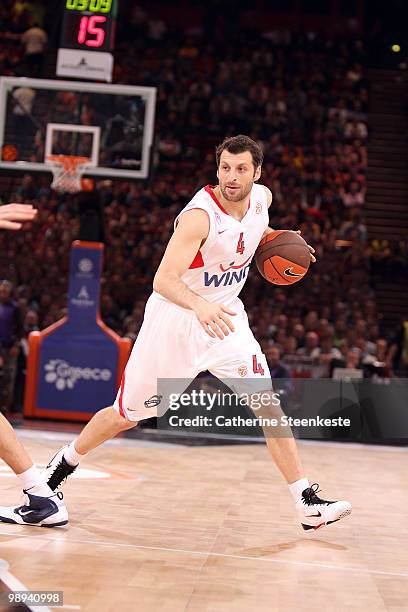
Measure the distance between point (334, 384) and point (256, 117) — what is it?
9.41 metres

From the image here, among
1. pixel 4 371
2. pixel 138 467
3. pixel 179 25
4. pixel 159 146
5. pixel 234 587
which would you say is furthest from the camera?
pixel 179 25

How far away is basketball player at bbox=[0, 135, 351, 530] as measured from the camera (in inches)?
170

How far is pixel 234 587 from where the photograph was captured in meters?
3.30

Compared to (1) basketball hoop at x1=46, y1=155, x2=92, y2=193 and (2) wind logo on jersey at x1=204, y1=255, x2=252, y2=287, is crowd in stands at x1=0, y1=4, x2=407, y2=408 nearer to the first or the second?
(1) basketball hoop at x1=46, y1=155, x2=92, y2=193

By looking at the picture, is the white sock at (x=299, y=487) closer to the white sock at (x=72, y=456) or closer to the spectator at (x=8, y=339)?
the white sock at (x=72, y=456)

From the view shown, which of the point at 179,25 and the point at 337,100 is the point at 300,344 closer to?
the point at 337,100

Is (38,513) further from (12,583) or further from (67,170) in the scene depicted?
(67,170)

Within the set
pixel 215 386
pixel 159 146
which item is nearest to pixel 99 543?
pixel 215 386

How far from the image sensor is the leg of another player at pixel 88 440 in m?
4.43

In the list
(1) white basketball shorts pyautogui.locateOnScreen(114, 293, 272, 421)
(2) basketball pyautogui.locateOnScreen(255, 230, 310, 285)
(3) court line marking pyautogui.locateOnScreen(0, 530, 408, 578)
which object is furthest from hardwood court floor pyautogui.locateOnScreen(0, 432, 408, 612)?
(2) basketball pyautogui.locateOnScreen(255, 230, 310, 285)

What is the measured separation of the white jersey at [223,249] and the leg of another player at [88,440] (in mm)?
760

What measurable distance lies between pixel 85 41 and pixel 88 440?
605 centimetres

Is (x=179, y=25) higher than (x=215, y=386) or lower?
higher

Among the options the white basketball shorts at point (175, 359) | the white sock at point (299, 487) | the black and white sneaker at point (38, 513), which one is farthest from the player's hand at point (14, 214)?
the white sock at point (299, 487)
